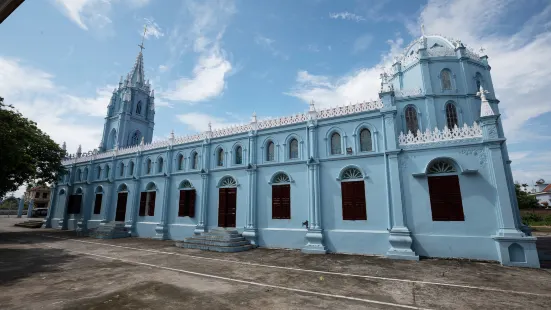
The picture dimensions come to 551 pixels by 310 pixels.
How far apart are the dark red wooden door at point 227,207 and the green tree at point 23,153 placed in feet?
41.6

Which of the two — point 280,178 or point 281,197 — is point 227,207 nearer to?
point 281,197

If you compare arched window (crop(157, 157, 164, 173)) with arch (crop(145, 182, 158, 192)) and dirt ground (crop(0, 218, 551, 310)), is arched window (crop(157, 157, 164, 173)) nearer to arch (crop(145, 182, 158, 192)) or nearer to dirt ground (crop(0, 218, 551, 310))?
arch (crop(145, 182, 158, 192))

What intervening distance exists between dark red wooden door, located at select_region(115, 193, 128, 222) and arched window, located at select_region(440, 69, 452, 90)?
27.6 m

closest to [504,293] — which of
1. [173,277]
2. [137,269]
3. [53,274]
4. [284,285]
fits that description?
[284,285]

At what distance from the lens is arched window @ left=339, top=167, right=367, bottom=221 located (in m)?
13.5

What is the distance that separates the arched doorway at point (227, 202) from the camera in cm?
1731

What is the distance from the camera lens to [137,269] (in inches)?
392

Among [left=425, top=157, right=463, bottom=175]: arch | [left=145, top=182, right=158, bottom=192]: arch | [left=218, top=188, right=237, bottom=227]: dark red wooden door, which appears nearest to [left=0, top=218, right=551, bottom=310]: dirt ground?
[left=425, top=157, right=463, bottom=175]: arch

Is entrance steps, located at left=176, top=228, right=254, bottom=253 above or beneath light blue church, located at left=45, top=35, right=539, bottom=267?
beneath

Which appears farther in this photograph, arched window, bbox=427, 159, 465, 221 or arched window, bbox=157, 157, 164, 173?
arched window, bbox=157, 157, 164, 173

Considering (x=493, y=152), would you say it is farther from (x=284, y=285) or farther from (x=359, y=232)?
(x=284, y=285)

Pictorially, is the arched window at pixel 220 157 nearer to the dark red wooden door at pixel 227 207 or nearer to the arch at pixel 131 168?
the dark red wooden door at pixel 227 207

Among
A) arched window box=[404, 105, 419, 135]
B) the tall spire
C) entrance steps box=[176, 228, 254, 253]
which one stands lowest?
entrance steps box=[176, 228, 254, 253]

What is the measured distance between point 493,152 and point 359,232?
710 cm
